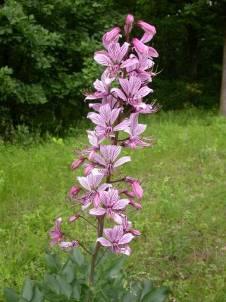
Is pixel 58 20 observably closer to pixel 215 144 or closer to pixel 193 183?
pixel 215 144

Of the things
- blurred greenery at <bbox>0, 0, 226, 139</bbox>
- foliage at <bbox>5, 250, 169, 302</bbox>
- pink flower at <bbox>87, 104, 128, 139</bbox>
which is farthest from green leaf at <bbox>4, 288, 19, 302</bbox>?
blurred greenery at <bbox>0, 0, 226, 139</bbox>

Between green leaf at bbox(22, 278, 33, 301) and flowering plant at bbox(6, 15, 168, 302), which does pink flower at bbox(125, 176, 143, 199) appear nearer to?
flowering plant at bbox(6, 15, 168, 302)

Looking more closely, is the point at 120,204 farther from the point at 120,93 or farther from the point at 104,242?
the point at 120,93

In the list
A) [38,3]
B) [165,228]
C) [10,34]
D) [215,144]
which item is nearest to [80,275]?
[165,228]

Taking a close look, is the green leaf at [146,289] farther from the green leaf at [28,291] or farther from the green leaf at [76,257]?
the green leaf at [28,291]

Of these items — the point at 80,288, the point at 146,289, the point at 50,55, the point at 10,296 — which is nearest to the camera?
the point at 80,288

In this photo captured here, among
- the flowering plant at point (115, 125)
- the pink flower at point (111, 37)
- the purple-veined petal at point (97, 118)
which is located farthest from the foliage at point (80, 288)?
the pink flower at point (111, 37)

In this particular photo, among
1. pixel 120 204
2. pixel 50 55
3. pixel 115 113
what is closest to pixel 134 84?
pixel 115 113
